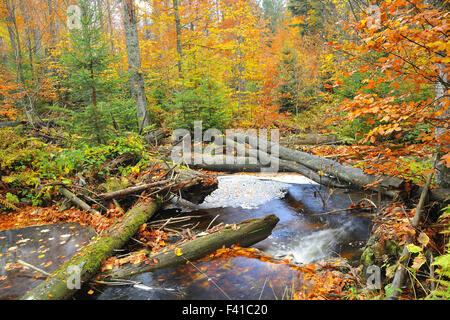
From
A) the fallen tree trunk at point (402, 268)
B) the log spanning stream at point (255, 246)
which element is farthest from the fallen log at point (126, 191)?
the fallen tree trunk at point (402, 268)

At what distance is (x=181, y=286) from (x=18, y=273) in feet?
8.50

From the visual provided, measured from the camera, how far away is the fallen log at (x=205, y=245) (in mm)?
4031

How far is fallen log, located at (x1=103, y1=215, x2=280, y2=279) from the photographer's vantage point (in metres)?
4.03

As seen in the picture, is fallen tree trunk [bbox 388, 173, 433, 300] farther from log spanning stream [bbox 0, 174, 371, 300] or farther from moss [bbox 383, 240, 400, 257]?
log spanning stream [bbox 0, 174, 371, 300]

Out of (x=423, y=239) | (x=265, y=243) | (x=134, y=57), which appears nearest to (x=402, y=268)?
(x=423, y=239)

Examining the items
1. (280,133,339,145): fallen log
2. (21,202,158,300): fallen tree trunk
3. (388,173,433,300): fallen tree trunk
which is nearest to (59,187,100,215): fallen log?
(21,202,158,300): fallen tree trunk

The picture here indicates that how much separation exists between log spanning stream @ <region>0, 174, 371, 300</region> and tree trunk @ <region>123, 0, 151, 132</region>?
5.50 m

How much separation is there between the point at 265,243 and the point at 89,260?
3.20 meters

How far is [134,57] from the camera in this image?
10766 millimetres

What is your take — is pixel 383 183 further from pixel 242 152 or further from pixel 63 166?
pixel 63 166

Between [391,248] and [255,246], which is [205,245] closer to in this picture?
[255,246]
